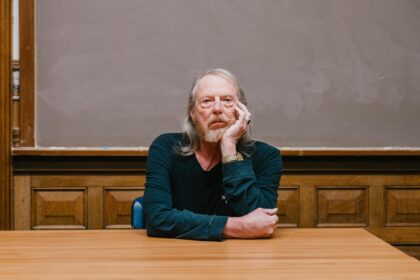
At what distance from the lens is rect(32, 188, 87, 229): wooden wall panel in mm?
3158

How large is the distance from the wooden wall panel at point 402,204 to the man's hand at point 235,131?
140cm

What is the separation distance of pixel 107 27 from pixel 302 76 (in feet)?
3.72

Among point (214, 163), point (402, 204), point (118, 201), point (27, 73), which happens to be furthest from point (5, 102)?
point (402, 204)

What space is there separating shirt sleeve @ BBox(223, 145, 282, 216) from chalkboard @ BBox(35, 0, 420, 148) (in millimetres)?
1028

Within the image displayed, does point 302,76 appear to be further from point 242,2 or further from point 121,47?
point 121,47

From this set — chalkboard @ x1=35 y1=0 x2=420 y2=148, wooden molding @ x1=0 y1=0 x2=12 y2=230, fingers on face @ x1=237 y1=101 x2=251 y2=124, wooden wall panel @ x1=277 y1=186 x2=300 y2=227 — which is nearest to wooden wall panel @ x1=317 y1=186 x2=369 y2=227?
wooden wall panel @ x1=277 y1=186 x2=300 y2=227

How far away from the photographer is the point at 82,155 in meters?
3.11

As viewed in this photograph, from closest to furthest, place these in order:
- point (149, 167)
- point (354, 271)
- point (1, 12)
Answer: point (354, 271) < point (149, 167) < point (1, 12)

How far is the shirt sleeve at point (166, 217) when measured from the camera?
181 cm

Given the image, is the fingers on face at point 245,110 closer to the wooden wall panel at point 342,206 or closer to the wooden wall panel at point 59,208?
the wooden wall panel at point 342,206

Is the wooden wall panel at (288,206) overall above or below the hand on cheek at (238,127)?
below

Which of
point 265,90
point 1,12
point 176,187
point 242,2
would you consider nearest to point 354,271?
point 176,187

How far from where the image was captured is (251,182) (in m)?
2.07

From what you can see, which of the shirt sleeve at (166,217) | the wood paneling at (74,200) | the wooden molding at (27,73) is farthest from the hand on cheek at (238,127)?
the wooden molding at (27,73)
